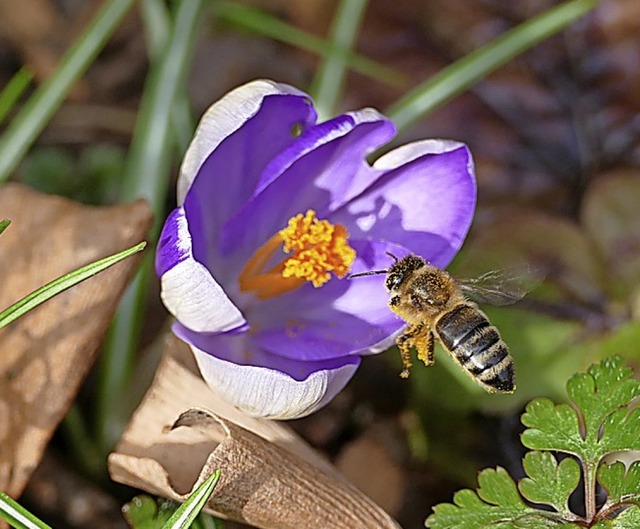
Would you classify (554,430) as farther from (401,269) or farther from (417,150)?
(417,150)

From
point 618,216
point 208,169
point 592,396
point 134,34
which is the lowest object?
point 592,396

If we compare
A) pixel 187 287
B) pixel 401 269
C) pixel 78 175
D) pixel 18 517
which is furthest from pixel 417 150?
pixel 78 175

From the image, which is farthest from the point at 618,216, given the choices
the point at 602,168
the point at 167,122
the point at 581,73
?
the point at 167,122

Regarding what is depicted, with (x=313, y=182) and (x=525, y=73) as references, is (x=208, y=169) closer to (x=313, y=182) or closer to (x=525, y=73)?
(x=313, y=182)

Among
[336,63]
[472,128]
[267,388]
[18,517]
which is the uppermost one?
[472,128]

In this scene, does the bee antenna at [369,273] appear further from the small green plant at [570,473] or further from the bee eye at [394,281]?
the small green plant at [570,473]

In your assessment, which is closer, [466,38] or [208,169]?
[208,169]

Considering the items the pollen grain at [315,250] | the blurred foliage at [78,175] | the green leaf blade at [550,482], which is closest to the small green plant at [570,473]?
the green leaf blade at [550,482]
